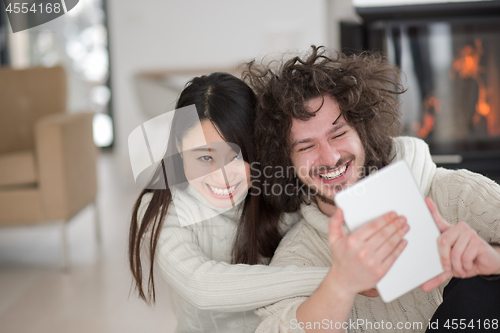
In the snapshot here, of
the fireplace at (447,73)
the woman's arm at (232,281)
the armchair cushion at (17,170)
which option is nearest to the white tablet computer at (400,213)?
the woman's arm at (232,281)

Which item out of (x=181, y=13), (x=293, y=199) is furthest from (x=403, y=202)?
(x=181, y=13)

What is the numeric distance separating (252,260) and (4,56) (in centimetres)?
514

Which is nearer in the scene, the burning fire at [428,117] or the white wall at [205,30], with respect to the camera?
the burning fire at [428,117]

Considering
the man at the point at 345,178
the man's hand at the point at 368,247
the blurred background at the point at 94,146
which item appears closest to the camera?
the man's hand at the point at 368,247

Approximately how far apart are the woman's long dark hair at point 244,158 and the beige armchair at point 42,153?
119 centimetres

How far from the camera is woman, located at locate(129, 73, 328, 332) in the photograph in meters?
1.05

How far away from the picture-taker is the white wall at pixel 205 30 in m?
4.63

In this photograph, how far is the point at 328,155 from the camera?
1.07 m

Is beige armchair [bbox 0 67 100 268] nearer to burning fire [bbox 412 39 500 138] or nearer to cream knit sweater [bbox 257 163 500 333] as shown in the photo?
cream knit sweater [bbox 257 163 500 333]

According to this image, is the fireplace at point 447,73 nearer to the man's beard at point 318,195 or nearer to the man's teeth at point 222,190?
the man's beard at point 318,195

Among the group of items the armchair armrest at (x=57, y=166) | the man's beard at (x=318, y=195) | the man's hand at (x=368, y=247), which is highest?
the man's hand at (x=368, y=247)

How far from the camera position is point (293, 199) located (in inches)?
48.3

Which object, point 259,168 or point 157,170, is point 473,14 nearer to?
point 259,168

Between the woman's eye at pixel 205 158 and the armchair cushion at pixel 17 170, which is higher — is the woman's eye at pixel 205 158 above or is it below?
above
